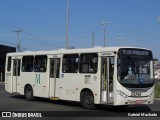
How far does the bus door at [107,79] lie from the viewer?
714 inches

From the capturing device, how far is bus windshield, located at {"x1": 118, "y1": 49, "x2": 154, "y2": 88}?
17766mm

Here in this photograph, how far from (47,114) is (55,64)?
5.83 metres

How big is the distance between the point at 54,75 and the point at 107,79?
13.8 ft

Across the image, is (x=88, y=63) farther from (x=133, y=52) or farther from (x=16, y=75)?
(x=16, y=75)

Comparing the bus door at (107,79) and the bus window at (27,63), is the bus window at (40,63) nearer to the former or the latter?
the bus window at (27,63)

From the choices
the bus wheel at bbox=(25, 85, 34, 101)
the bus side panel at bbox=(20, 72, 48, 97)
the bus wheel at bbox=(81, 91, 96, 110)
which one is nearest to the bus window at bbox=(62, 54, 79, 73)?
the bus wheel at bbox=(81, 91, 96, 110)

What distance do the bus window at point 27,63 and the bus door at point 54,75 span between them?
6.70 ft

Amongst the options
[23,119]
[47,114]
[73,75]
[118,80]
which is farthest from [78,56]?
[23,119]

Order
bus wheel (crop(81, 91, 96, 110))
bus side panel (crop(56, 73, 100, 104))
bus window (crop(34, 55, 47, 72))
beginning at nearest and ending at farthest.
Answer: bus side panel (crop(56, 73, 100, 104)), bus wheel (crop(81, 91, 96, 110)), bus window (crop(34, 55, 47, 72))

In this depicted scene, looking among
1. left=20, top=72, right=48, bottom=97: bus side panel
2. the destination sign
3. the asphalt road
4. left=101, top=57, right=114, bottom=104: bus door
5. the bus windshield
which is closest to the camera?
the bus windshield

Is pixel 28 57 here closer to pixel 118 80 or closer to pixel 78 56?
pixel 78 56

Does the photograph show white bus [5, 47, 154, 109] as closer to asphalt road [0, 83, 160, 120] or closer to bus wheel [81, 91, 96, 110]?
bus wheel [81, 91, 96, 110]

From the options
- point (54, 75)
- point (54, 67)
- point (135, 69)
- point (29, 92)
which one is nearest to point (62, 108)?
point (54, 75)

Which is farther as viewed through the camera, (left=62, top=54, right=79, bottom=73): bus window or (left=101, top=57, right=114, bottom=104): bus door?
(left=62, top=54, right=79, bottom=73): bus window
